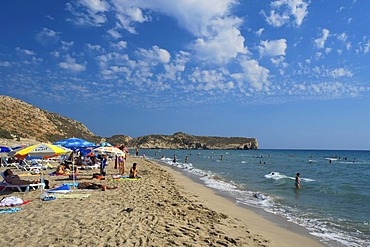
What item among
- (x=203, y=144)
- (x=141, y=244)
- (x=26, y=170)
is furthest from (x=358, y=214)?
(x=203, y=144)

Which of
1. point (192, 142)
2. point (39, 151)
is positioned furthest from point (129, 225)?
point (192, 142)

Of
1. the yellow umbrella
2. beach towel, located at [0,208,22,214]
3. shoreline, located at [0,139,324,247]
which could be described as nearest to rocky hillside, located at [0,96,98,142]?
the yellow umbrella

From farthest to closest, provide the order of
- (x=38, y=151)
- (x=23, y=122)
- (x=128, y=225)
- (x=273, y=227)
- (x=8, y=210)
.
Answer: (x=23, y=122), (x=38, y=151), (x=273, y=227), (x=8, y=210), (x=128, y=225)

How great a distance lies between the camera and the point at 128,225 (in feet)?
22.7

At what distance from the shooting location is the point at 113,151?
15.5 metres

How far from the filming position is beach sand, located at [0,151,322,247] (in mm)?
5934

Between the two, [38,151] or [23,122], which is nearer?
[38,151]

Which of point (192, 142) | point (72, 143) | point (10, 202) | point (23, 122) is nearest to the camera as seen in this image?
point (10, 202)

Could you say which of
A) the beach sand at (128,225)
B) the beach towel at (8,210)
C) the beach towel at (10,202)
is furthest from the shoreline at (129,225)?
the beach towel at (10,202)

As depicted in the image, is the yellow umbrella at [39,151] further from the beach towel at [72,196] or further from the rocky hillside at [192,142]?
the rocky hillside at [192,142]

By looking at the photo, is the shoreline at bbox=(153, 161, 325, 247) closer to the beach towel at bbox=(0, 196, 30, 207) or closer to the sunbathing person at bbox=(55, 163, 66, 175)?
the beach towel at bbox=(0, 196, 30, 207)

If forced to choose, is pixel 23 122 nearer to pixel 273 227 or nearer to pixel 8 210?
pixel 8 210

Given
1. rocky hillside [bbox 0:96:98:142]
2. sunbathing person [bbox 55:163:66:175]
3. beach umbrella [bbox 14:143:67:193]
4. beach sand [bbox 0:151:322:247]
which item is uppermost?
rocky hillside [bbox 0:96:98:142]

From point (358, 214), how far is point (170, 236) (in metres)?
9.72
